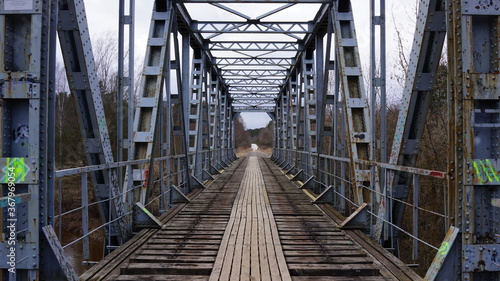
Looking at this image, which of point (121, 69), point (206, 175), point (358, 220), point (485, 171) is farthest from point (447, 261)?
point (206, 175)

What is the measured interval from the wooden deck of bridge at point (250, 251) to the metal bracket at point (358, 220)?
178mm

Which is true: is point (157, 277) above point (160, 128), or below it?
below

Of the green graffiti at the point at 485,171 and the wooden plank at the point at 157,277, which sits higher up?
the green graffiti at the point at 485,171

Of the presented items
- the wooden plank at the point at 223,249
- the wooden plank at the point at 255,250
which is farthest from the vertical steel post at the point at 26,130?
the wooden plank at the point at 255,250

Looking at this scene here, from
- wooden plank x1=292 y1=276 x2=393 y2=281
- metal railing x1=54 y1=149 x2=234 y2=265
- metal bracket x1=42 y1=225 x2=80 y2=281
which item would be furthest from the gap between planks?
metal railing x1=54 y1=149 x2=234 y2=265

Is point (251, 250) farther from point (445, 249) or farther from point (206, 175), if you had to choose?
point (206, 175)

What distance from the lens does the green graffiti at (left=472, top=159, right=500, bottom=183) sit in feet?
11.6

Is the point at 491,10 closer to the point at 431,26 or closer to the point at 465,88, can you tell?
the point at 465,88

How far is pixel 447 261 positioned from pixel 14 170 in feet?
13.2

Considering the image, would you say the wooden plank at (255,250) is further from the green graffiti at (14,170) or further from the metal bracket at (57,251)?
the green graffiti at (14,170)

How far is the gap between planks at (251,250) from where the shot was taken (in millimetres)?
4387

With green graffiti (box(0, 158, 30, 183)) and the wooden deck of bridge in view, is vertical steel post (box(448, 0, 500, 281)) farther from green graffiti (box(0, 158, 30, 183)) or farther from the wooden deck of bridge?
green graffiti (box(0, 158, 30, 183))

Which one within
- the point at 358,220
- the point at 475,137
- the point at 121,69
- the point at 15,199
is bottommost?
the point at 358,220

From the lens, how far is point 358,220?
6.54m
